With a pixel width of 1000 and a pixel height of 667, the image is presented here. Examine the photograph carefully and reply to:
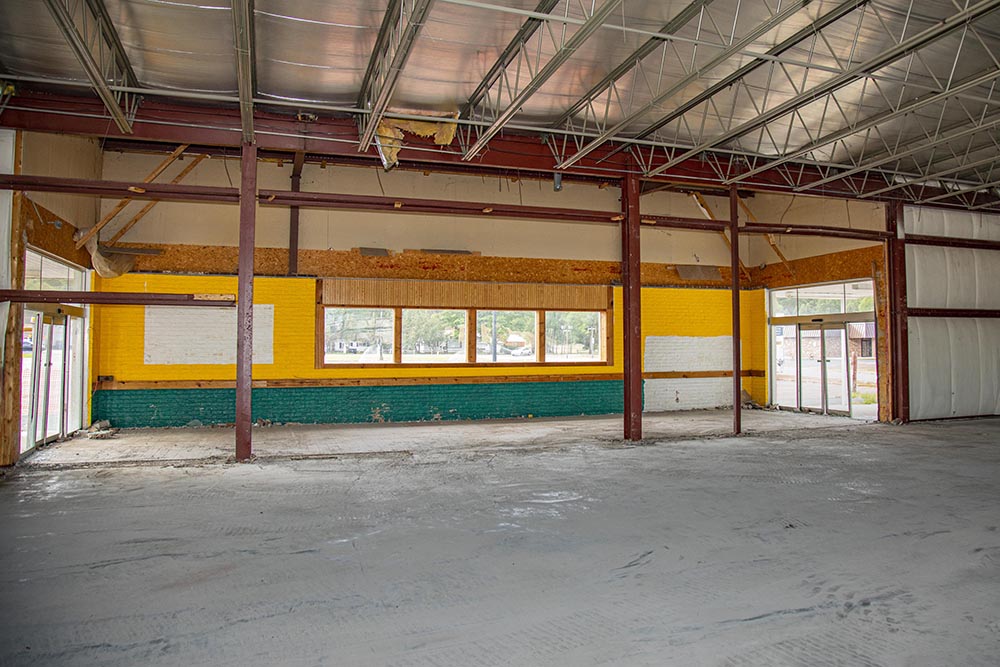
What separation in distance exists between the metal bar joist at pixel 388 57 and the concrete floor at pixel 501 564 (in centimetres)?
437

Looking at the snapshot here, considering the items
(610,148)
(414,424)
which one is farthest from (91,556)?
(610,148)

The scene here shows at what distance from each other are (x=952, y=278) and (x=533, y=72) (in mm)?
10686

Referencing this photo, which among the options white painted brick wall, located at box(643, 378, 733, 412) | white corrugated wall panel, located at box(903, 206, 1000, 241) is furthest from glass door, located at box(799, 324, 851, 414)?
white corrugated wall panel, located at box(903, 206, 1000, 241)

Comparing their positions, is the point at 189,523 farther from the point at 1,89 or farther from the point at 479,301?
the point at 479,301

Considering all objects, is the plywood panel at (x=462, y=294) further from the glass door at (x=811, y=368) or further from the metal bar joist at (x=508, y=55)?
the glass door at (x=811, y=368)

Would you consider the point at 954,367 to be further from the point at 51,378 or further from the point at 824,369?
the point at 51,378

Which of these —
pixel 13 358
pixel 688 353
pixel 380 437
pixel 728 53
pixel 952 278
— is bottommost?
pixel 380 437

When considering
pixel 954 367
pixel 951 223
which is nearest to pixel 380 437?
pixel 954 367

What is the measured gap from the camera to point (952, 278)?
1312 centimetres

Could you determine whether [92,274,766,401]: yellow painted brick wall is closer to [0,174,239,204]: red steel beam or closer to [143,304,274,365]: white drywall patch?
[143,304,274,365]: white drywall patch

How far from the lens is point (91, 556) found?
15.2 ft

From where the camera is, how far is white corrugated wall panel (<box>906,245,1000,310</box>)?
41.9ft

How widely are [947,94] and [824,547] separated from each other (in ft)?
19.0

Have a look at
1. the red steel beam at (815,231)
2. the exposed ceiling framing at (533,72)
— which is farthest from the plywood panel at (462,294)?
the red steel beam at (815,231)
